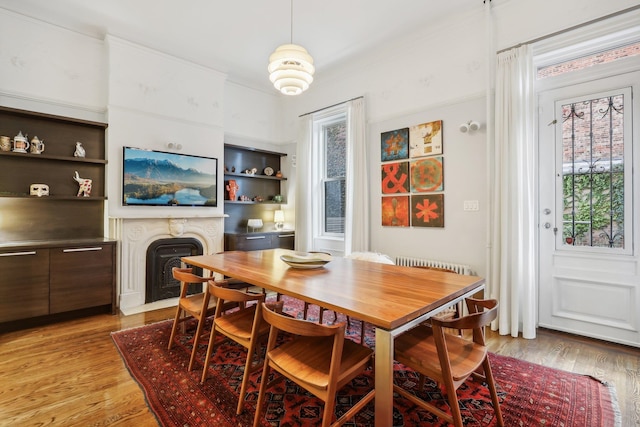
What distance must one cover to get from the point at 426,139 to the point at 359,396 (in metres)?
3.04

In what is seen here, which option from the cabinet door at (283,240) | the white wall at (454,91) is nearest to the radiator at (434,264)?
the white wall at (454,91)

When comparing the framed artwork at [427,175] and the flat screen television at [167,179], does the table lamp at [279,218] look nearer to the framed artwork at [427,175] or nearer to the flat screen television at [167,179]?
the flat screen television at [167,179]

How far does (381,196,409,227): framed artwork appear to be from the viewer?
160 inches

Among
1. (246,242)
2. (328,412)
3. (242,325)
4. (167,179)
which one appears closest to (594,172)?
(328,412)

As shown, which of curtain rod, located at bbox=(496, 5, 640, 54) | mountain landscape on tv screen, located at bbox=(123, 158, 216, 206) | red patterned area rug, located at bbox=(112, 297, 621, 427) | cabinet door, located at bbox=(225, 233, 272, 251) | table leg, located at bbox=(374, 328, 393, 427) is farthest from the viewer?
cabinet door, located at bbox=(225, 233, 272, 251)

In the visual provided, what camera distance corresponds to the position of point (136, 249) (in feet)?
12.9

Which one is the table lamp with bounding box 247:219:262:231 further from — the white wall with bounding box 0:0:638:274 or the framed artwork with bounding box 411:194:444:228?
the framed artwork with bounding box 411:194:444:228

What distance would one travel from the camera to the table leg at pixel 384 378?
1.28m

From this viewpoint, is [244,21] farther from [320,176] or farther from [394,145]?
[320,176]

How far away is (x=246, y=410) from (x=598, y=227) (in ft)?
11.4

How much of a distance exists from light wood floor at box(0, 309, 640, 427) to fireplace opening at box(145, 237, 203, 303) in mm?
701

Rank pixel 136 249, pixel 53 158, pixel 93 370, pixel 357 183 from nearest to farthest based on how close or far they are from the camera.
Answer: pixel 93 370 → pixel 53 158 → pixel 136 249 → pixel 357 183

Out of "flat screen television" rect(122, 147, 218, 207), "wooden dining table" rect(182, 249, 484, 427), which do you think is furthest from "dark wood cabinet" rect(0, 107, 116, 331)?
"wooden dining table" rect(182, 249, 484, 427)

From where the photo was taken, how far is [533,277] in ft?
9.94
